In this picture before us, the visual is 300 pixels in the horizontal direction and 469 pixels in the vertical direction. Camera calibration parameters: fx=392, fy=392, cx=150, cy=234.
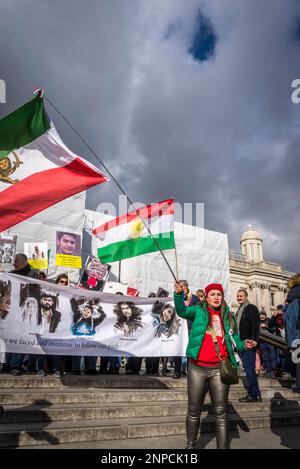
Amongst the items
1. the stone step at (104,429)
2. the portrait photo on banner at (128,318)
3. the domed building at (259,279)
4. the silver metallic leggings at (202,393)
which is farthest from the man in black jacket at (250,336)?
the domed building at (259,279)

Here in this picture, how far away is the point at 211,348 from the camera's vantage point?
4.04 metres

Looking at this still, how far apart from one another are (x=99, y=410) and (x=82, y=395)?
56cm

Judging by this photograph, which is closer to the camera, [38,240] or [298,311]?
[298,311]

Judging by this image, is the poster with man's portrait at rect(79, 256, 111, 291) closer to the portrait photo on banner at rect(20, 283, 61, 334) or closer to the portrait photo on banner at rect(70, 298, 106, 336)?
the portrait photo on banner at rect(70, 298, 106, 336)

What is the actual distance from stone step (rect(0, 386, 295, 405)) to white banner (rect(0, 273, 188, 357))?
109 centimetres

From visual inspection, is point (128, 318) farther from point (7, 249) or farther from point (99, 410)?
point (7, 249)

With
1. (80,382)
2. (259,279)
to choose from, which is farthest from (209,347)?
(259,279)

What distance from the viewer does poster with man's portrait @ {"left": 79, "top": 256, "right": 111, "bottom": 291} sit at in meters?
15.1

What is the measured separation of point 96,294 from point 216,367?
13.9 ft

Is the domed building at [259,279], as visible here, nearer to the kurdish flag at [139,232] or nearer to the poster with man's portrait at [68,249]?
the poster with man's portrait at [68,249]

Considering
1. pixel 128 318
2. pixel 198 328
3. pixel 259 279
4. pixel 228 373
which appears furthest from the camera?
pixel 259 279
